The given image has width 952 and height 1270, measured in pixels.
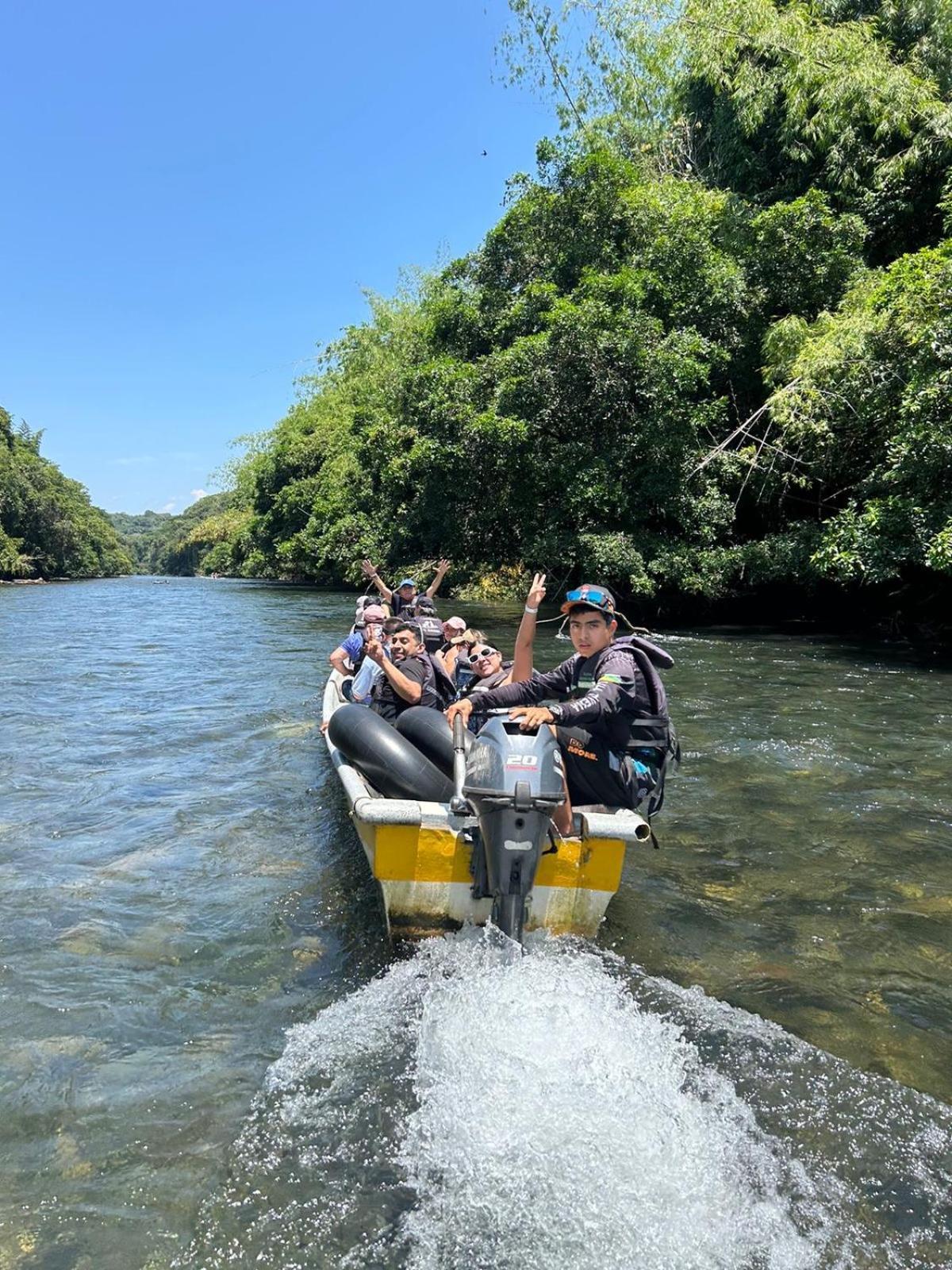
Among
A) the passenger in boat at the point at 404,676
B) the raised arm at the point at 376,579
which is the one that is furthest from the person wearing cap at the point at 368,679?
the raised arm at the point at 376,579

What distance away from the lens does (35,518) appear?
208 feet

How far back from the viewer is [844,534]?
47.5 feet

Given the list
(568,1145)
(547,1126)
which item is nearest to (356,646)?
(547,1126)

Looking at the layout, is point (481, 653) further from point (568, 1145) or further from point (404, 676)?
point (568, 1145)

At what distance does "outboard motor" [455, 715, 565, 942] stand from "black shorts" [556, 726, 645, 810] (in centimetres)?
41

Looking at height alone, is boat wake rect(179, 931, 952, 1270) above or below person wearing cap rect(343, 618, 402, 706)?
below

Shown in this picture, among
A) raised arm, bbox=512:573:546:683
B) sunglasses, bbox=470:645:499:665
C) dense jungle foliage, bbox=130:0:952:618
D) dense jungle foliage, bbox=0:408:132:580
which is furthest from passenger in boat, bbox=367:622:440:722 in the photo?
dense jungle foliage, bbox=0:408:132:580

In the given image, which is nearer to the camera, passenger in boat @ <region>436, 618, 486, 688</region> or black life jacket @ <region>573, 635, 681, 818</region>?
black life jacket @ <region>573, 635, 681, 818</region>

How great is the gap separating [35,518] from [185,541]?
57.5 metres

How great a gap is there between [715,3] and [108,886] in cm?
2205

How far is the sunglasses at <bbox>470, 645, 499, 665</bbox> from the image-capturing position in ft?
22.4

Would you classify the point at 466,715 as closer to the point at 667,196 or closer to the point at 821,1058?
the point at 821,1058

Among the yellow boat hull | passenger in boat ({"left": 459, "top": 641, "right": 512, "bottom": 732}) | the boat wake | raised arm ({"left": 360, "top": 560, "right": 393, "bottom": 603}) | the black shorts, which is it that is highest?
raised arm ({"left": 360, "top": 560, "right": 393, "bottom": 603})

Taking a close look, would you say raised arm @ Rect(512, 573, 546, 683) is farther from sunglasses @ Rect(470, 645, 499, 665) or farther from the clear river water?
sunglasses @ Rect(470, 645, 499, 665)
